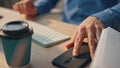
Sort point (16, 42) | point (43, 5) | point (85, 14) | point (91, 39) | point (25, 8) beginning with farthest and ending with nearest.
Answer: point (43, 5) → point (85, 14) → point (25, 8) → point (91, 39) → point (16, 42)

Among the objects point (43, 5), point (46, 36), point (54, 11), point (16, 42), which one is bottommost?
point (54, 11)

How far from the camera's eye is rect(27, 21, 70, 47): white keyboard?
905 mm

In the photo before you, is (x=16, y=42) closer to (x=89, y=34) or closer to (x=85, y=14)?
(x=89, y=34)

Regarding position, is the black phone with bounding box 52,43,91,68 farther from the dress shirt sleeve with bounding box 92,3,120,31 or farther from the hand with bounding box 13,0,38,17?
the hand with bounding box 13,0,38,17

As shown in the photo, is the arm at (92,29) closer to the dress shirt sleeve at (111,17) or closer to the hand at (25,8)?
the dress shirt sleeve at (111,17)

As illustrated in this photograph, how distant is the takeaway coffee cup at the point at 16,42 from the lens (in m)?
0.69

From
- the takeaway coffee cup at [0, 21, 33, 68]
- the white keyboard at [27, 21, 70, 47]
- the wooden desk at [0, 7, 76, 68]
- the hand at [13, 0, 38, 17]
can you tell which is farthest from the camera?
the hand at [13, 0, 38, 17]

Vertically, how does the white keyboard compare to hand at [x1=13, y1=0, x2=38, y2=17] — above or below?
above

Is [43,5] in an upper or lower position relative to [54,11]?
upper

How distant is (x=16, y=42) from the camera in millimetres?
699

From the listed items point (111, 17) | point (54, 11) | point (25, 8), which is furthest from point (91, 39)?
point (54, 11)

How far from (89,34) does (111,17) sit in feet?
0.46

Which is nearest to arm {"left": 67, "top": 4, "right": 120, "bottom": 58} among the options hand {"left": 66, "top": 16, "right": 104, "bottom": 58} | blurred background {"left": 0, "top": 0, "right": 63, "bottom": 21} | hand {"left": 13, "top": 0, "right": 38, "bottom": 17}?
hand {"left": 66, "top": 16, "right": 104, "bottom": 58}

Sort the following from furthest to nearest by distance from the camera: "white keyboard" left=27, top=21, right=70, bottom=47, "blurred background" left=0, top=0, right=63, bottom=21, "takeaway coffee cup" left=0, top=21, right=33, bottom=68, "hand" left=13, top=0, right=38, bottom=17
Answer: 1. "blurred background" left=0, top=0, right=63, bottom=21
2. "hand" left=13, top=0, right=38, bottom=17
3. "white keyboard" left=27, top=21, right=70, bottom=47
4. "takeaway coffee cup" left=0, top=21, right=33, bottom=68
